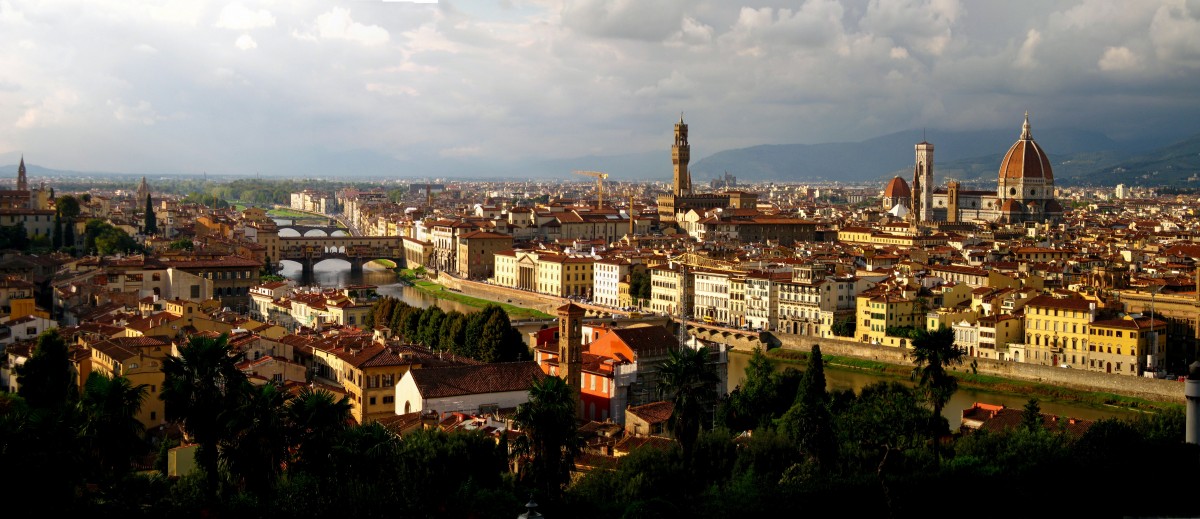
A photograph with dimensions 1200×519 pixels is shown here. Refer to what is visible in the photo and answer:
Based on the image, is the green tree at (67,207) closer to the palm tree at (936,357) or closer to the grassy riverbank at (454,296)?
the grassy riverbank at (454,296)

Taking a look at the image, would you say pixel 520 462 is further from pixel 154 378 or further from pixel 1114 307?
pixel 1114 307

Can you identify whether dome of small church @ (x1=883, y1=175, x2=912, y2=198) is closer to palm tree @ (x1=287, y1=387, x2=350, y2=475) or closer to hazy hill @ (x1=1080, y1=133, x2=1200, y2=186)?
palm tree @ (x1=287, y1=387, x2=350, y2=475)

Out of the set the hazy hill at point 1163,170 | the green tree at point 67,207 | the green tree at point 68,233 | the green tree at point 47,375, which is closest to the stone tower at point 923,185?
the green tree at point 67,207

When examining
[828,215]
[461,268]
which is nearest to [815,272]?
[461,268]

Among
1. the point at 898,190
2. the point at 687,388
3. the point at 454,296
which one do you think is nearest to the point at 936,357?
the point at 687,388

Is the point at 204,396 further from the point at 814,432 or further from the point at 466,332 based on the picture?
the point at 466,332

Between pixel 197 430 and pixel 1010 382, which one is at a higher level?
pixel 197 430
